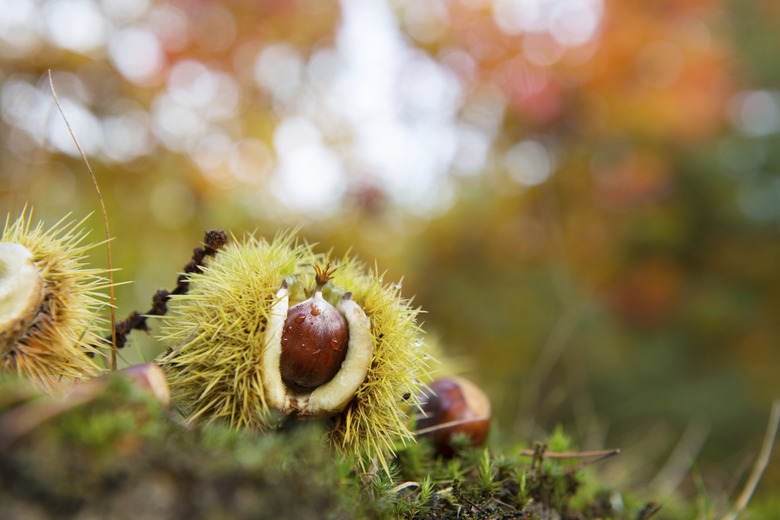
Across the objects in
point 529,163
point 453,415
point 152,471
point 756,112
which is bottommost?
point 453,415

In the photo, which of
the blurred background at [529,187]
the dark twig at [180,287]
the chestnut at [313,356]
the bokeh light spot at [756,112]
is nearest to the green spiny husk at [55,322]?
the dark twig at [180,287]

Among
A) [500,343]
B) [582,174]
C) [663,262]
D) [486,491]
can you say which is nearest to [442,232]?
[500,343]

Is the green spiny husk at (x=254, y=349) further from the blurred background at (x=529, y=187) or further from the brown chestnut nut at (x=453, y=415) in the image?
the blurred background at (x=529, y=187)

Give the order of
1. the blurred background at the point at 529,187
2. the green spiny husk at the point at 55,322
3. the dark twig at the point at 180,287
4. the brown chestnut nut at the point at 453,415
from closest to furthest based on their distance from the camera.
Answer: the green spiny husk at the point at 55,322
the dark twig at the point at 180,287
the brown chestnut nut at the point at 453,415
the blurred background at the point at 529,187

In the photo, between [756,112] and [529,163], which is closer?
[529,163]

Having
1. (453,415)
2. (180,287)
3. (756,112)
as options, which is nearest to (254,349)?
(180,287)

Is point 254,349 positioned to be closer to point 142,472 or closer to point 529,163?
point 142,472

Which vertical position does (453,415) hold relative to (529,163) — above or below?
below
